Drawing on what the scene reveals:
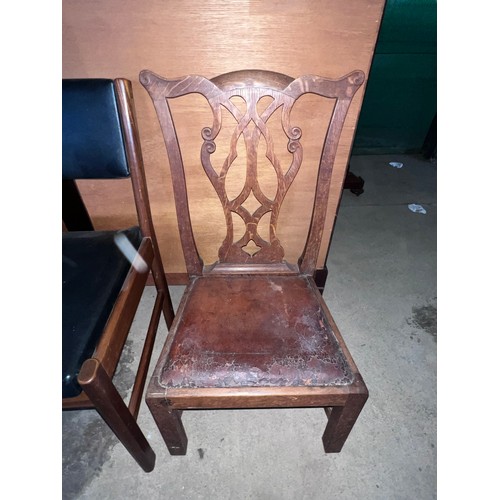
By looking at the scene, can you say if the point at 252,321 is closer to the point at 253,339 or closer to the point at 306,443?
the point at 253,339

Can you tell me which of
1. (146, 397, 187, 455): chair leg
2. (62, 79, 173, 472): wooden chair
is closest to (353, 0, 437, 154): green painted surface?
(62, 79, 173, 472): wooden chair

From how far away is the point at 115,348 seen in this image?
2.42 ft

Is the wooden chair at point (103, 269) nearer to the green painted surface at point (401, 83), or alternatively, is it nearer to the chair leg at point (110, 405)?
the chair leg at point (110, 405)

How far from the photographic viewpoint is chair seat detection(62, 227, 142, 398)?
0.67 metres

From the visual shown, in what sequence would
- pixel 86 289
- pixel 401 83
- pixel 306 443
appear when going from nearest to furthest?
pixel 86 289 → pixel 306 443 → pixel 401 83

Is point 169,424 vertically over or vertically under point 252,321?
under

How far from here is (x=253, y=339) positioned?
838mm

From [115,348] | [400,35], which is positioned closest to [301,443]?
[115,348]

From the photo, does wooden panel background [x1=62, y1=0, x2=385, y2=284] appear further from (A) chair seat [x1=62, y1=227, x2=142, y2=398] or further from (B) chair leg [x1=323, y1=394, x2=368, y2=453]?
(B) chair leg [x1=323, y1=394, x2=368, y2=453]

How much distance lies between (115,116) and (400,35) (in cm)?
323

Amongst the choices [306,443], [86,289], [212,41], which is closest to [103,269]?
[86,289]

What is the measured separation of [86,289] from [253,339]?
53 cm

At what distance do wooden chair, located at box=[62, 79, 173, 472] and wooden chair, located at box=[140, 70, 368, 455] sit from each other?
4.6 inches
